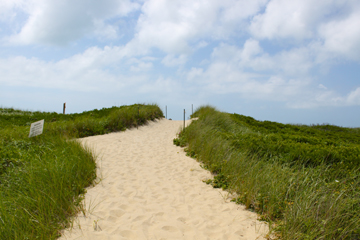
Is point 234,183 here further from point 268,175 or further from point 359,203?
point 359,203

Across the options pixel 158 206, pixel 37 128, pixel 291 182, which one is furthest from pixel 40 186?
pixel 291 182

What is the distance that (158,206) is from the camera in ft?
16.4

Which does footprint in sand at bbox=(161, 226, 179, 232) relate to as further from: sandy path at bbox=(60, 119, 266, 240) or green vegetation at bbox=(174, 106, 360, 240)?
green vegetation at bbox=(174, 106, 360, 240)

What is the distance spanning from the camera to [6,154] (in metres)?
7.06

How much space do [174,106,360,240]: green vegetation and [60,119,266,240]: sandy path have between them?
386mm

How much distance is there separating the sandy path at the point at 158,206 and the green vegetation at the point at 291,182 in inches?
15.2

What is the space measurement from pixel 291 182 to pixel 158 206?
2901 mm

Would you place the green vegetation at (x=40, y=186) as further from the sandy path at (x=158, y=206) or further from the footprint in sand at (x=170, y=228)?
the footprint in sand at (x=170, y=228)

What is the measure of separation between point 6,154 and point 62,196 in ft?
12.4

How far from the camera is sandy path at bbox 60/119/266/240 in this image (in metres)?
4.04

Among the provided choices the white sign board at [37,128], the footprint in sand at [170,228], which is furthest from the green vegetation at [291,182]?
the white sign board at [37,128]

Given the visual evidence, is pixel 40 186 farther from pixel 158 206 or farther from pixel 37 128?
pixel 37 128

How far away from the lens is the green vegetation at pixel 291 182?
3816 mm

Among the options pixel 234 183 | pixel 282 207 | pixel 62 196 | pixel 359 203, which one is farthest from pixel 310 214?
pixel 62 196
